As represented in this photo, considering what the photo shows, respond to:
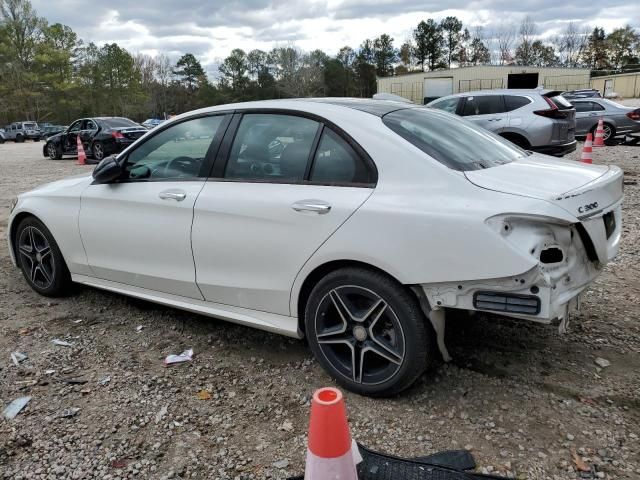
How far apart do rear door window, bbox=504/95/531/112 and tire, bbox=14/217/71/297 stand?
8948 mm

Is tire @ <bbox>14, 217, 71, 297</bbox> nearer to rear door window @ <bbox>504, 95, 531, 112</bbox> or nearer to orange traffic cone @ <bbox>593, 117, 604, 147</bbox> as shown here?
rear door window @ <bbox>504, 95, 531, 112</bbox>

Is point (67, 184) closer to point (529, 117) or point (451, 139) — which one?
point (451, 139)

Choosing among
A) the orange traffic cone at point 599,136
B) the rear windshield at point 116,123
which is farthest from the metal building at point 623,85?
the rear windshield at point 116,123

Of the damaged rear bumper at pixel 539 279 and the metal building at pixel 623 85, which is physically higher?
the damaged rear bumper at pixel 539 279

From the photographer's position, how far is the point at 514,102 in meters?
10.5

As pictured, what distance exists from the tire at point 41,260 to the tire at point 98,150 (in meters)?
13.5

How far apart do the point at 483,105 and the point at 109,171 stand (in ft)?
29.1

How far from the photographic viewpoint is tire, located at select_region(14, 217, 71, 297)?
430 centimetres

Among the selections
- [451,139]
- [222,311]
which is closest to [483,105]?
[451,139]

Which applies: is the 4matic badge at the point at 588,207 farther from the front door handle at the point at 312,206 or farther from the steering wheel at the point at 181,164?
the steering wheel at the point at 181,164

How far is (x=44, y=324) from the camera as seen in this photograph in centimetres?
402

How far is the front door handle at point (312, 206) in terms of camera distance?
277cm

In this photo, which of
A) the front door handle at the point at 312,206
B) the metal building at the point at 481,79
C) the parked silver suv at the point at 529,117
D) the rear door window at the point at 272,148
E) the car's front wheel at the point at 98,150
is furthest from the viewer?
the metal building at the point at 481,79

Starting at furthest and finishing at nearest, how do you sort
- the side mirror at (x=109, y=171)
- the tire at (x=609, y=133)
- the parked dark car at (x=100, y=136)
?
1. the parked dark car at (x=100, y=136)
2. the tire at (x=609, y=133)
3. the side mirror at (x=109, y=171)
